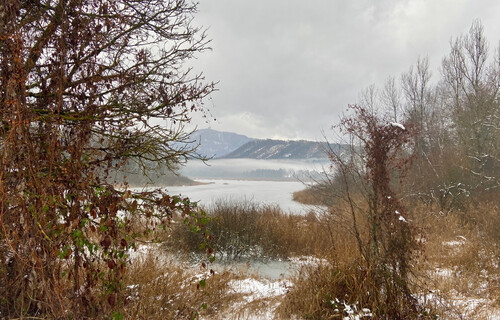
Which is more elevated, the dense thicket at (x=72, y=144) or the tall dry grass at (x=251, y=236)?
the dense thicket at (x=72, y=144)

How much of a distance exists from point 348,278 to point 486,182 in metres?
12.7

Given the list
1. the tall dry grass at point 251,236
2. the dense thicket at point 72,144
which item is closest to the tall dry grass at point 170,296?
the dense thicket at point 72,144

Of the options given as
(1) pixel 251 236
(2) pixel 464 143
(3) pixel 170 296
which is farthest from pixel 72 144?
(2) pixel 464 143

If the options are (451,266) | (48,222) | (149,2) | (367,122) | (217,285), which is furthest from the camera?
(451,266)

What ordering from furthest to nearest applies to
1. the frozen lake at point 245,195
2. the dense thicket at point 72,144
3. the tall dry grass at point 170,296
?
the frozen lake at point 245,195, the tall dry grass at point 170,296, the dense thicket at point 72,144

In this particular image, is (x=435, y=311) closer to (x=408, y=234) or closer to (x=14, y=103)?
(x=408, y=234)

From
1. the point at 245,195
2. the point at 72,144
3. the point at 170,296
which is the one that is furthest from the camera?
the point at 245,195

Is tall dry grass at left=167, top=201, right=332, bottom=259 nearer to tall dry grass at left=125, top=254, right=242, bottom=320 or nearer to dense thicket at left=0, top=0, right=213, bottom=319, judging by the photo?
tall dry grass at left=125, top=254, right=242, bottom=320

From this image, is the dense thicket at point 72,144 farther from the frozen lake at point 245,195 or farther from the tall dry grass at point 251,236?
the tall dry grass at point 251,236

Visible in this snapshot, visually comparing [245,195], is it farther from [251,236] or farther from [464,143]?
[464,143]

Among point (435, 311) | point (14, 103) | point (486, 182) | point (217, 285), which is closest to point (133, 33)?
point (14, 103)

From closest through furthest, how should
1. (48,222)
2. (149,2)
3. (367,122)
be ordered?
(48,222) → (149,2) → (367,122)

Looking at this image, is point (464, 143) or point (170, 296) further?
point (464, 143)

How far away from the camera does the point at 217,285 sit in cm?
513
